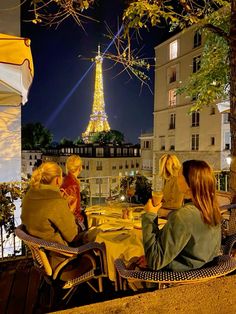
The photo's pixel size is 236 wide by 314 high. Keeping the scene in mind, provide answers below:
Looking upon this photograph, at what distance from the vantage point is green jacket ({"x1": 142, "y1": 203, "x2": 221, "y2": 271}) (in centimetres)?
201

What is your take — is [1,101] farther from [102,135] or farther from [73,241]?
[102,135]

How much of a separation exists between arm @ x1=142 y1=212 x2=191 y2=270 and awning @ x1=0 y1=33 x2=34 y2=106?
8.63ft

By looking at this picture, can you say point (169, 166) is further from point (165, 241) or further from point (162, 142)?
point (162, 142)

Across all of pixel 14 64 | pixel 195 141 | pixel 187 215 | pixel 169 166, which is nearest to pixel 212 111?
pixel 195 141

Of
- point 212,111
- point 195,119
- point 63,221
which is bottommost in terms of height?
point 63,221

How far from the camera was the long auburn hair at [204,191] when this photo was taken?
2.09m

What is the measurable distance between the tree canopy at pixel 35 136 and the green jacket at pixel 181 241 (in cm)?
5419

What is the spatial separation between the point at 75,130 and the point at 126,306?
375ft

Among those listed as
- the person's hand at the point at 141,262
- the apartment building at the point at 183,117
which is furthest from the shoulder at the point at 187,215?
the apartment building at the point at 183,117

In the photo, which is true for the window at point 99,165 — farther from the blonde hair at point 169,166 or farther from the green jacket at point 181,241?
the green jacket at point 181,241

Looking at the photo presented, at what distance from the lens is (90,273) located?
2881mm

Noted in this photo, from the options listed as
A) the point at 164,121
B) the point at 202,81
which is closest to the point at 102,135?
the point at 164,121

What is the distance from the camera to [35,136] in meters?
57.5

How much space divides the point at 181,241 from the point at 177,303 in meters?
0.38
